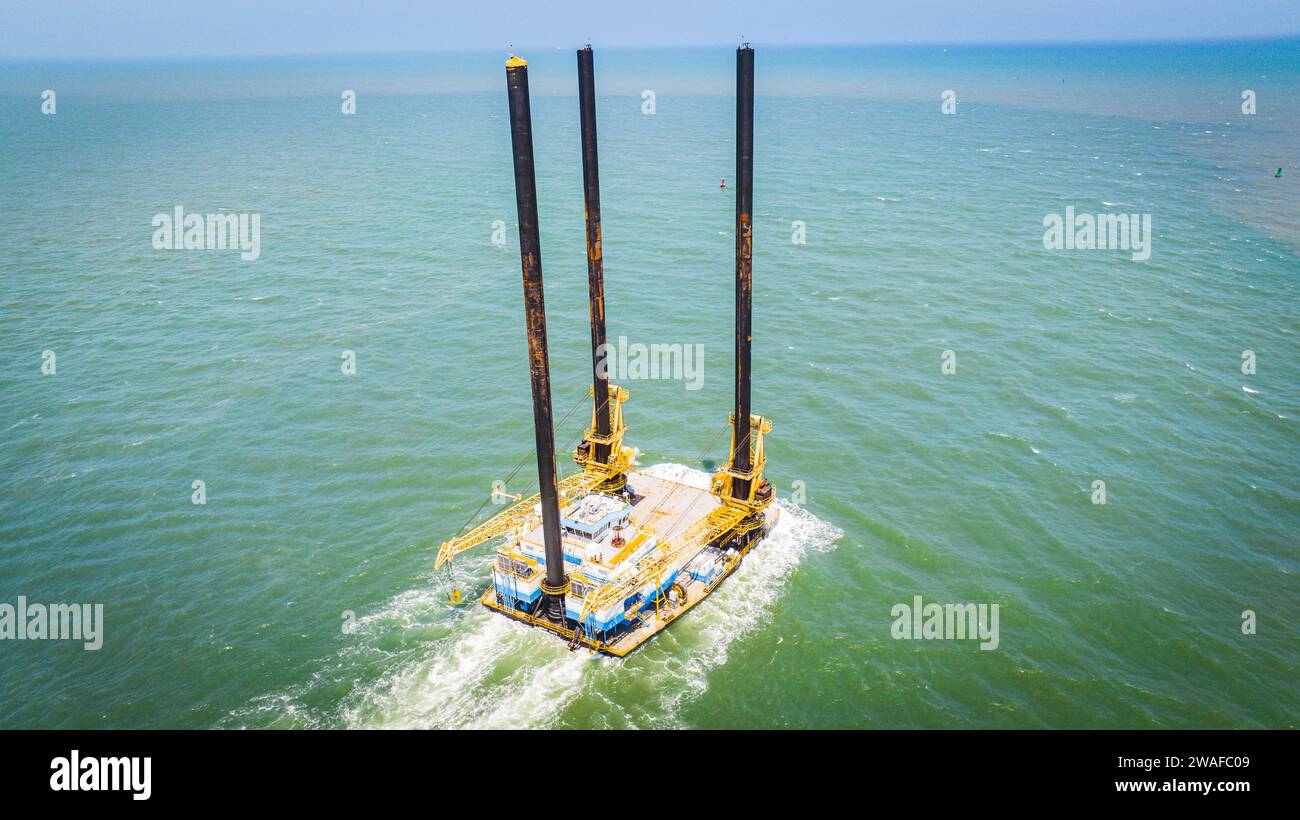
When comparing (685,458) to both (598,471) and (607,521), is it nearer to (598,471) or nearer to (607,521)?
(598,471)

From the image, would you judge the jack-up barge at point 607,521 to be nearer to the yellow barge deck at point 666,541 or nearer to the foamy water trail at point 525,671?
the yellow barge deck at point 666,541

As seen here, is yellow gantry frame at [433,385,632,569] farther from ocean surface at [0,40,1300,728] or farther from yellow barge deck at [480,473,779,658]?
ocean surface at [0,40,1300,728]

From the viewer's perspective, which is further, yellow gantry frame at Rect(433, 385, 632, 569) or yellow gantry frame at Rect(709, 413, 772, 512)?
yellow gantry frame at Rect(709, 413, 772, 512)

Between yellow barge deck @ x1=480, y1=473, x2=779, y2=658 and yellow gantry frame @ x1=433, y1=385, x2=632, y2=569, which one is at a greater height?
yellow gantry frame @ x1=433, y1=385, x2=632, y2=569

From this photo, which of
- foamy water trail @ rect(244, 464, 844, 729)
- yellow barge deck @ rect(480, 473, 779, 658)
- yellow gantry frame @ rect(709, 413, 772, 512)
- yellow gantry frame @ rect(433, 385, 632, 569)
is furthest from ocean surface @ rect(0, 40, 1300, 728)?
yellow gantry frame @ rect(433, 385, 632, 569)

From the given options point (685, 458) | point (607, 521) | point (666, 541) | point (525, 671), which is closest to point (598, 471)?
→ point (607, 521)

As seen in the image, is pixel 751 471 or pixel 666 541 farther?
pixel 751 471

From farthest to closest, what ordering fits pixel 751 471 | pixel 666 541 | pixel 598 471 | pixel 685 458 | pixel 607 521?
pixel 685 458 → pixel 598 471 → pixel 751 471 → pixel 666 541 → pixel 607 521
